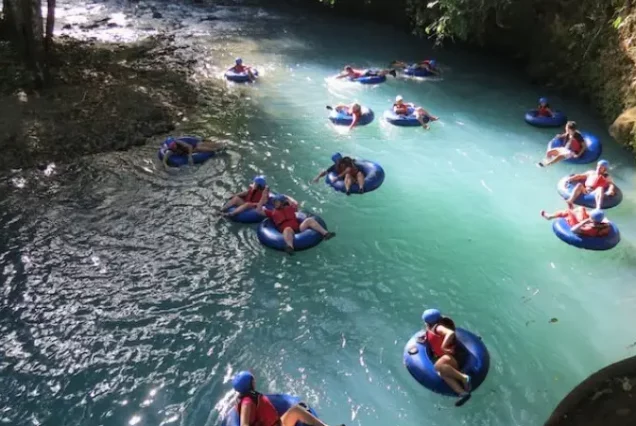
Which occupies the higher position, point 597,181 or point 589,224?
point 597,181

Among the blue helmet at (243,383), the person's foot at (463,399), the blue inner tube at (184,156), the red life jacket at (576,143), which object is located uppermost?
the red life jacket at (576,143)

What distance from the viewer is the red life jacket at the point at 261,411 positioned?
18.1 ft

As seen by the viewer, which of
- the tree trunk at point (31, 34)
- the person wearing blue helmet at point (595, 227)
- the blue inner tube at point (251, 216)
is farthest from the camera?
the tree trunk at point (31, 34)

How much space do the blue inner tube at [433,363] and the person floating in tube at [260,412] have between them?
1467 mm

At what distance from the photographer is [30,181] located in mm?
10656

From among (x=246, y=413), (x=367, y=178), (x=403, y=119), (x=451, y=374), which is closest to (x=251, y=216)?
(x=367, y=178)

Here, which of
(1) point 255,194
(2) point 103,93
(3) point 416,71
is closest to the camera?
(1) point 255,194

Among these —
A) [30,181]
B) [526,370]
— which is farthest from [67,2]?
[526,370]

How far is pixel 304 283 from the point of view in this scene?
26.9 ft

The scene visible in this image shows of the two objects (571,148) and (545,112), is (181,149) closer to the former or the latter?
(571,148)

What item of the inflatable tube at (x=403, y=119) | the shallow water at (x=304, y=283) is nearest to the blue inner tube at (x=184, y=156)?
the shallow water at (x=304, y=283)

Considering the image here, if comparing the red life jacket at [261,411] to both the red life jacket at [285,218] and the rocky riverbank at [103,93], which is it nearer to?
the red life jacket at [285,218]

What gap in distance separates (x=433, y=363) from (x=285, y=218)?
360 centimetres

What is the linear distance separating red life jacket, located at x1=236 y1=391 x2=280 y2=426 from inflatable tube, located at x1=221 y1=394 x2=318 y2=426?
0.16 m
